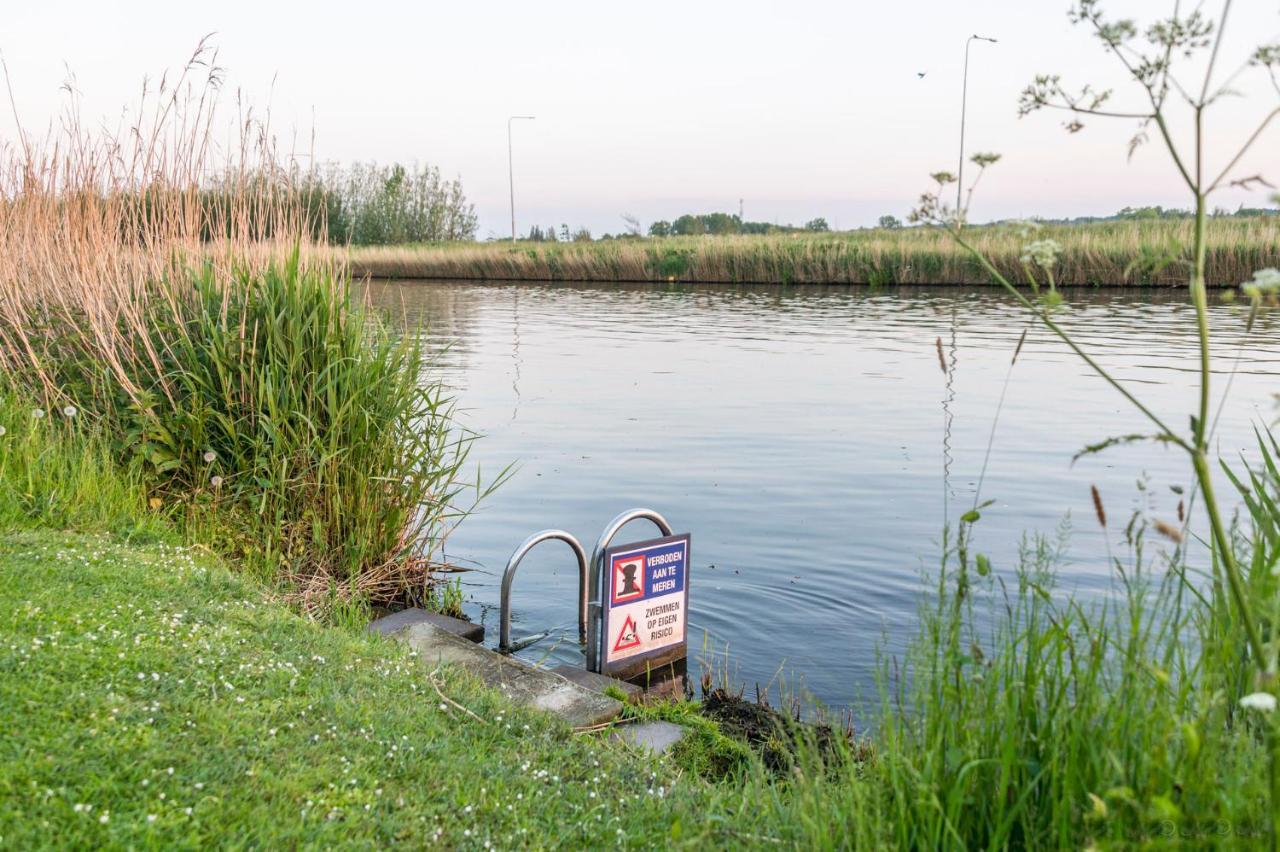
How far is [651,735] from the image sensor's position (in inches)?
174

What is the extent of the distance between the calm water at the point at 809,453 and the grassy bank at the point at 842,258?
222 inches

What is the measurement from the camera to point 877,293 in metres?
32.1

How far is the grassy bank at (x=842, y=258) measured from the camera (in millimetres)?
27797

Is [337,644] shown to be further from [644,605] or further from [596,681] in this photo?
[644,605]

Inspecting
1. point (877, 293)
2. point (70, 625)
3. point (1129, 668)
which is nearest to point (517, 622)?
point (70, 625)

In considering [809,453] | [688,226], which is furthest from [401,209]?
[809,453]

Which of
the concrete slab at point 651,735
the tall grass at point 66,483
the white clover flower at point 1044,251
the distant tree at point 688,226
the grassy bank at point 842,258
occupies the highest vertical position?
the distant tree at point 688,226

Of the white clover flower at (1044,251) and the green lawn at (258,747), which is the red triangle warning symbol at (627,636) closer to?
the green lawn at (258,747)

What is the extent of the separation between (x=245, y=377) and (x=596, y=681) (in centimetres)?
275

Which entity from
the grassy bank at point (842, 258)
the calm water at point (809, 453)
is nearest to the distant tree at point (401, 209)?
the grassy bank at point (842, 258)

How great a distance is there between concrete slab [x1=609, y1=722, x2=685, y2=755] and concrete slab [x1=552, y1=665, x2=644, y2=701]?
0.48 m

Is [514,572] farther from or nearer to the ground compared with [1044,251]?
nearer to the ground

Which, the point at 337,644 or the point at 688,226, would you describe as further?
the point at 688,226

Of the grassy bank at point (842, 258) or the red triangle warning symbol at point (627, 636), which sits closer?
the red triangle warning symbol at point (627, 636)
